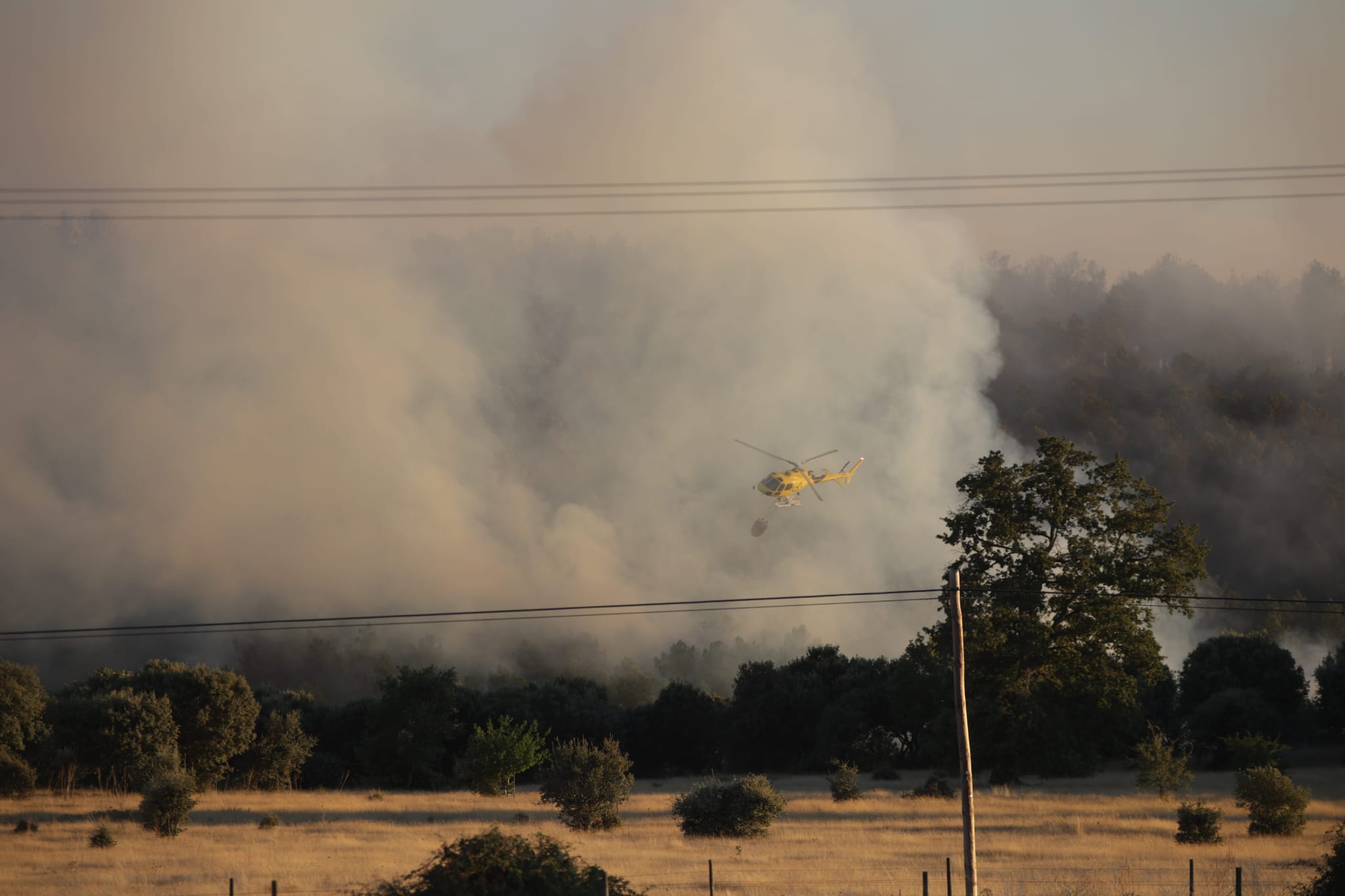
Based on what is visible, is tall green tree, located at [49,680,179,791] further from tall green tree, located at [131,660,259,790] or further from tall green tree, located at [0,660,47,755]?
tall green tree, located at [131,660,259,790]

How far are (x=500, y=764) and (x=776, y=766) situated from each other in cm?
3743

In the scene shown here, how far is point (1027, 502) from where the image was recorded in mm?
52531

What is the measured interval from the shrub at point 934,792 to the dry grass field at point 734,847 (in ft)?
6.92

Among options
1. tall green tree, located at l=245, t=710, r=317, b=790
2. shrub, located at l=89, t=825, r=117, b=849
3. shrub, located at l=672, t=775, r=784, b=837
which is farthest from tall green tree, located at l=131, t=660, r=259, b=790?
shrub, located at l=672, t=775, r=784, b=837

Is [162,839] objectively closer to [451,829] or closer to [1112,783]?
[451,829]

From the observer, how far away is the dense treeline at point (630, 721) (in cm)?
6331

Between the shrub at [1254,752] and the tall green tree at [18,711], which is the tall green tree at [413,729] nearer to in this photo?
the tall green tree at [18,711]

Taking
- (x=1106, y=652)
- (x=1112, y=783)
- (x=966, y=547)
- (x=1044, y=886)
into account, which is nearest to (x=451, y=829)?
(x=1044, y=886)

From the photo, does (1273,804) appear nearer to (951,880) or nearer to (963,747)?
(951,880)

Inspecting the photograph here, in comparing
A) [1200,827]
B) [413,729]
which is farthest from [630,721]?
[1200,827]

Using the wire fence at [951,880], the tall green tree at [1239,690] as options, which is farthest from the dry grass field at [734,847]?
the tall green tree at [1239,690]

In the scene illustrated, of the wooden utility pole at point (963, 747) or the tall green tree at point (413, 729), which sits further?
the tall green tree at point (413, 729)

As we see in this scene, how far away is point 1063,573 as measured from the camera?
51531 millimetres

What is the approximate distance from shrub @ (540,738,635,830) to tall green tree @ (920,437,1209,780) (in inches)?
649
